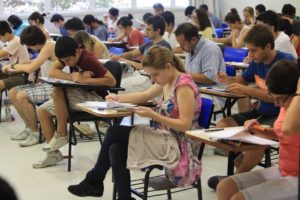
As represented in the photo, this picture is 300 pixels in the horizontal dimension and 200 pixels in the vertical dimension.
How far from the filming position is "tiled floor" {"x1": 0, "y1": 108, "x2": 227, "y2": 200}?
366 centimetres

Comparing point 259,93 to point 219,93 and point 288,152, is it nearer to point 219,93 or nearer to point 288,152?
point 219,93

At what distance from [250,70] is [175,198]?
3.55 feet

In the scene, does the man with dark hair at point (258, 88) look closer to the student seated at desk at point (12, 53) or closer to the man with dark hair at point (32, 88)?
the man with dark hair at point (32, 88)

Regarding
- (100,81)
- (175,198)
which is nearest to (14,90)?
(100,81)

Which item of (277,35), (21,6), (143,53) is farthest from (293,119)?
(21,6)

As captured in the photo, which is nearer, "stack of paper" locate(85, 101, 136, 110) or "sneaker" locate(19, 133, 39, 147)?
"stack of paper" locate(85, 101, 136, 110)

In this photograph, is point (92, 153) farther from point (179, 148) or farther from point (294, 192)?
point (294, 192)

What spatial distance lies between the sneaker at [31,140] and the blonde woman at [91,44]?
3.45ft

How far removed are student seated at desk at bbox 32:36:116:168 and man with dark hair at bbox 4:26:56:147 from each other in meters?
0.56

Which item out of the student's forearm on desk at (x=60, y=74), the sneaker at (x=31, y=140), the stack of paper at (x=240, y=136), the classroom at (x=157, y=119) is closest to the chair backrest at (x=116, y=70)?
the classroom at (x=157, y=119)

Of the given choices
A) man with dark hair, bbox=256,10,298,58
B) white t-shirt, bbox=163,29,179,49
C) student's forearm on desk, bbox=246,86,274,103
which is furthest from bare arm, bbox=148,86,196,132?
white t-shirt, bbox=163,29,179,49

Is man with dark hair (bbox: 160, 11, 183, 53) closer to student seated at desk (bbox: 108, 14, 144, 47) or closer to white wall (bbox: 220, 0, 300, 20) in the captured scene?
student seated at desk (bbox: 108, 14, 144, 47)

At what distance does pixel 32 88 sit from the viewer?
16.5 feet

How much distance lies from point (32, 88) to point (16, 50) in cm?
90
